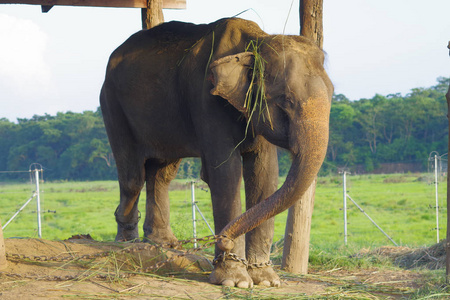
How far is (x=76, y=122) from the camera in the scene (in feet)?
225

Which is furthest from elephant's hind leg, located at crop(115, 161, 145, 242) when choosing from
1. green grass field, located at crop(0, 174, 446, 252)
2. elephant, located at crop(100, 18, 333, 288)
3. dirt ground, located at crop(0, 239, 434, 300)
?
green grass field, located at crop(0, 174, 446, 252)

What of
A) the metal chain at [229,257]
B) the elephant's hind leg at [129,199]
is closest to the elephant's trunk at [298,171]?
the metal chain at [229,257]

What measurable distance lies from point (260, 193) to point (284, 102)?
39.6 inches

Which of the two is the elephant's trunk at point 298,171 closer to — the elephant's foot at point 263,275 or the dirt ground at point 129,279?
the dirt ground at point 129,279

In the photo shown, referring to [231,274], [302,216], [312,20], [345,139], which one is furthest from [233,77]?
[345,139]

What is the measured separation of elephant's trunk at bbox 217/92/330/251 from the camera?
415cm

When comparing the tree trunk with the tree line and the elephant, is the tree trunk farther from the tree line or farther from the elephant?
the tree line

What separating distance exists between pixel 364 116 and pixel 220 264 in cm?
5621

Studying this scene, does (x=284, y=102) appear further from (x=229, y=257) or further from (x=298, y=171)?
(x=229, y=257)

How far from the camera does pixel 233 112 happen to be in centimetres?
489

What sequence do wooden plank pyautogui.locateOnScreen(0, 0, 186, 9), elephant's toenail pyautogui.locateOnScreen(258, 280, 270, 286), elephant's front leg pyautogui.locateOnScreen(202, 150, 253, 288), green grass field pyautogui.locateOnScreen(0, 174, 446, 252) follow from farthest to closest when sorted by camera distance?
green grass field pyautogui.locateOnScreen(0, 174, 446, 252) → wooden plank pyautogui.locateOnScreen(0, 0, 186, 9) → elephant's toenail pyautogui.locateOnScreen(258, 280, 270, 286) → elephant's front leg pyautogui.locateOnScreen(202, 150, 253, 288)

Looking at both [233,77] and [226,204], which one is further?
[226,204]

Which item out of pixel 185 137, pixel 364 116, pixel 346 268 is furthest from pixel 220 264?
pixel 364 116

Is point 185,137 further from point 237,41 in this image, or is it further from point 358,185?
point 358,185
